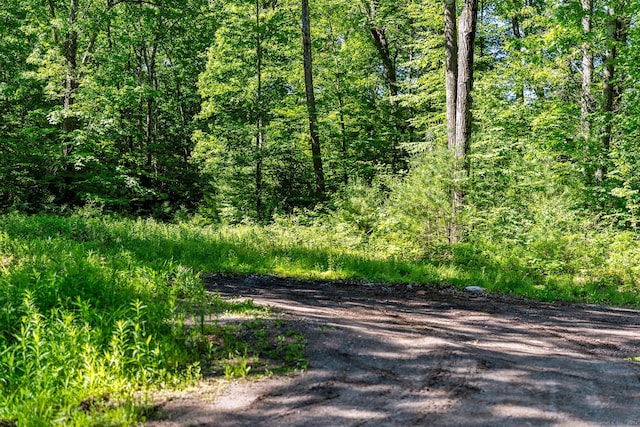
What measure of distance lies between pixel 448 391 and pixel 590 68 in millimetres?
15528

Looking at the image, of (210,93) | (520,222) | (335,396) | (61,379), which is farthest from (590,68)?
(61,379)

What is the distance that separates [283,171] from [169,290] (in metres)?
13.8

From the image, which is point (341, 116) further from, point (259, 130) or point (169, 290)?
point (169, 290)

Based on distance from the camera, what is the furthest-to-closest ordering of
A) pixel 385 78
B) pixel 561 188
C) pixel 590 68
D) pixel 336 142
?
pixel 385 78, pixel 336 142, pixel 590 68, pixel 561 188

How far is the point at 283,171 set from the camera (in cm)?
1938

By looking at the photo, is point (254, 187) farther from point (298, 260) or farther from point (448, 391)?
point (448, 391)

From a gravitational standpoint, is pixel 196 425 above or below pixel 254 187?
below

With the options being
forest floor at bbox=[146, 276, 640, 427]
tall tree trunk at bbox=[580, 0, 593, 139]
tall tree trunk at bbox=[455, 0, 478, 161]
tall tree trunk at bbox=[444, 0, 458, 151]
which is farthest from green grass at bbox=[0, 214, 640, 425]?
tall tree trunk at bbox=[580, 0, 593, 139]

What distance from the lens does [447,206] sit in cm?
1167

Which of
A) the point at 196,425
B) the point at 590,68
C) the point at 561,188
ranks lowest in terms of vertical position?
the point at 196,425

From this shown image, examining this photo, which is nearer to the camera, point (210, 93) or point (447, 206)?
point (447, 206)

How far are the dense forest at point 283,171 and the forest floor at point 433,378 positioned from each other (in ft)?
2.81

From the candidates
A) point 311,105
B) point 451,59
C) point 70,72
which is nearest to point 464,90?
point 451,59

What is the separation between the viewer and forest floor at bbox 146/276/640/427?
3.24 metres
